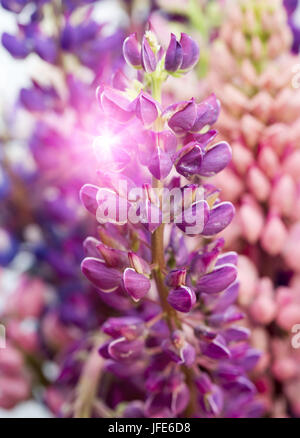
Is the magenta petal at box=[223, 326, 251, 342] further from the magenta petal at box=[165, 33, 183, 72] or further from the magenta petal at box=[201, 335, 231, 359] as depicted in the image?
the magenta petal at box=[165, 33, 183, 72]

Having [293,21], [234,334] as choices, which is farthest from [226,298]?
[293,21]

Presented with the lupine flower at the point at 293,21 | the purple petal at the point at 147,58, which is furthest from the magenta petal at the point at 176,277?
the lupine flower at the point at 293,21

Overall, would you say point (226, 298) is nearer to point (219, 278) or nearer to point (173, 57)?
point (219, 278)

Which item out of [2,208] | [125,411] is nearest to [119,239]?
[125,411]

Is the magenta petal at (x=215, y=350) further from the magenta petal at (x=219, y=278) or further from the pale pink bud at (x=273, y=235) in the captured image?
the pale pink bud at (x=273, y=235)

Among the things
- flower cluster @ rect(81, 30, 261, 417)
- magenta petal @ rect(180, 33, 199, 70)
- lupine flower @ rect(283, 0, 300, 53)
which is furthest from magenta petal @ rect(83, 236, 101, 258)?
lupine flower @ rect(283, 0, 300, 53)

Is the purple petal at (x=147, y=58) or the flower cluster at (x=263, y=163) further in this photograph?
the flower cluster at (x=263, y=163)

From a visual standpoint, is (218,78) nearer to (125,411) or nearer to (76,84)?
(76,84)
